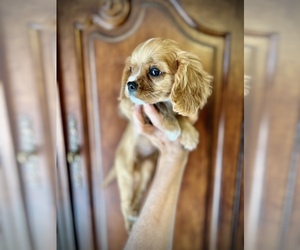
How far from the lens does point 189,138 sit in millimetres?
732

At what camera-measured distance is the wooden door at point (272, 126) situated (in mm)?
692

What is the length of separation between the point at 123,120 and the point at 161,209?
10.8 inches

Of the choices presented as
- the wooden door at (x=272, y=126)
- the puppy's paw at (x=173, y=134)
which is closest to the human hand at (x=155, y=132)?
the puppy's paw at (x=173, y=134)

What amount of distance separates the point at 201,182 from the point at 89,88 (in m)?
0.41

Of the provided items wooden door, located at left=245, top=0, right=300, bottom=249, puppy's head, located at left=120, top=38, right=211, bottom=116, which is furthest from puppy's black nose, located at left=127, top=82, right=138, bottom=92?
wooden door, located at left=245, top=0, right=300, bottom=249

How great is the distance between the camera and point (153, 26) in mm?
707

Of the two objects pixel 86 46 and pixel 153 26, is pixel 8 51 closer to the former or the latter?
pixel 86 46

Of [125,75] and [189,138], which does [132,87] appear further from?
[189,138]

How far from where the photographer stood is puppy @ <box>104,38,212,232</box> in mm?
659

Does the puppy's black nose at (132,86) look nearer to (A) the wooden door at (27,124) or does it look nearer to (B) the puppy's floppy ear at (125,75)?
(B) the puppy's floppy ear at (125,75)

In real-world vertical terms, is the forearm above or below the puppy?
below

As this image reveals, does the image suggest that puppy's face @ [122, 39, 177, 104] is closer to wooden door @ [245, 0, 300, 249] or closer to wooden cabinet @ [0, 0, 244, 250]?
wooden cabinet @ [0, 0, 244, 250]

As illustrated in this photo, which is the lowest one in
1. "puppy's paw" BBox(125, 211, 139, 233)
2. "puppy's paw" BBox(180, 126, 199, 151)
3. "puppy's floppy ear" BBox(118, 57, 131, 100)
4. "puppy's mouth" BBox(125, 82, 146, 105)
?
"puppy's paw" BBox(125, 211, 139, 233)

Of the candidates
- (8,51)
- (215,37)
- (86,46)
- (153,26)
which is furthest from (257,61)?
(8,51)
